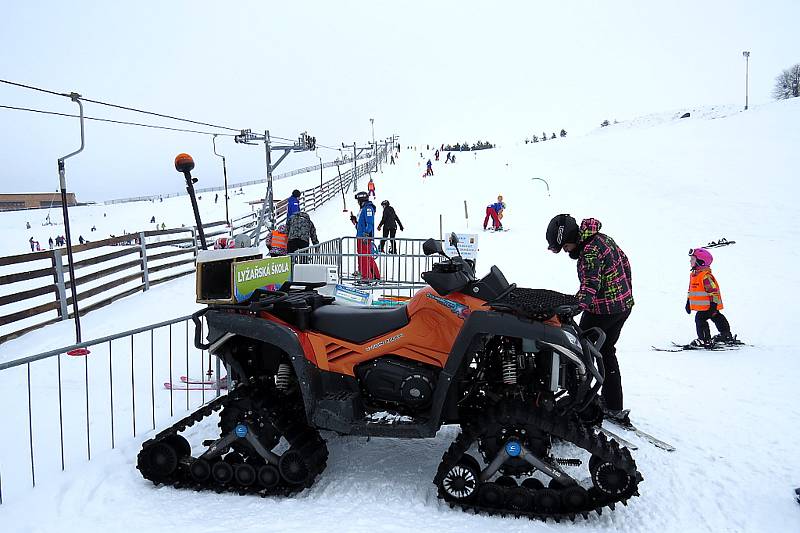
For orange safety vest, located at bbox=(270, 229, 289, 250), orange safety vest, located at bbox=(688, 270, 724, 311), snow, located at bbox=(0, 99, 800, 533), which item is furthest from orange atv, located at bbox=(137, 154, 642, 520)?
orange safety vest, located at bbox=(270, 229, 289, 250)

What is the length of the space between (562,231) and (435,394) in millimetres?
1885

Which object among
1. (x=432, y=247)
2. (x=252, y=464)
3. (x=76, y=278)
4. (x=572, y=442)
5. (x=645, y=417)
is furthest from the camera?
(x=76, y=278)

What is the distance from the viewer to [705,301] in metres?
8.04

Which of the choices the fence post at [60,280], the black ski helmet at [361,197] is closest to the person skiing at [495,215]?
the black ski helmet at [361,197]

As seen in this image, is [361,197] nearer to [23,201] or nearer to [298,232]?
[298,232]

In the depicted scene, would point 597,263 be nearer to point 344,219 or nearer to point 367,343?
point 367,343

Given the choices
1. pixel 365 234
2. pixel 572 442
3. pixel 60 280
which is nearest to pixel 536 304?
pixel 572 442

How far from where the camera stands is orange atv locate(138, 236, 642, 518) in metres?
3.42

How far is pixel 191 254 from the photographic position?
16453mm

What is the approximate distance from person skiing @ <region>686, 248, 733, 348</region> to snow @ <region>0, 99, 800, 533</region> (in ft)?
1.51

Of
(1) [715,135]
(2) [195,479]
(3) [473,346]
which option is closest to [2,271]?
(2) [195,479]

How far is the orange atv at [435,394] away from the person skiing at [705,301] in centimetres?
529

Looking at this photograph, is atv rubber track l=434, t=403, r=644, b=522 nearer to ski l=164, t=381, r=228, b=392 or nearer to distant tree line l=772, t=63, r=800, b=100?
ski l=164, t=381, r=228, b=392

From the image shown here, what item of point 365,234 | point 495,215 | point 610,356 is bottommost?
point 610,356
